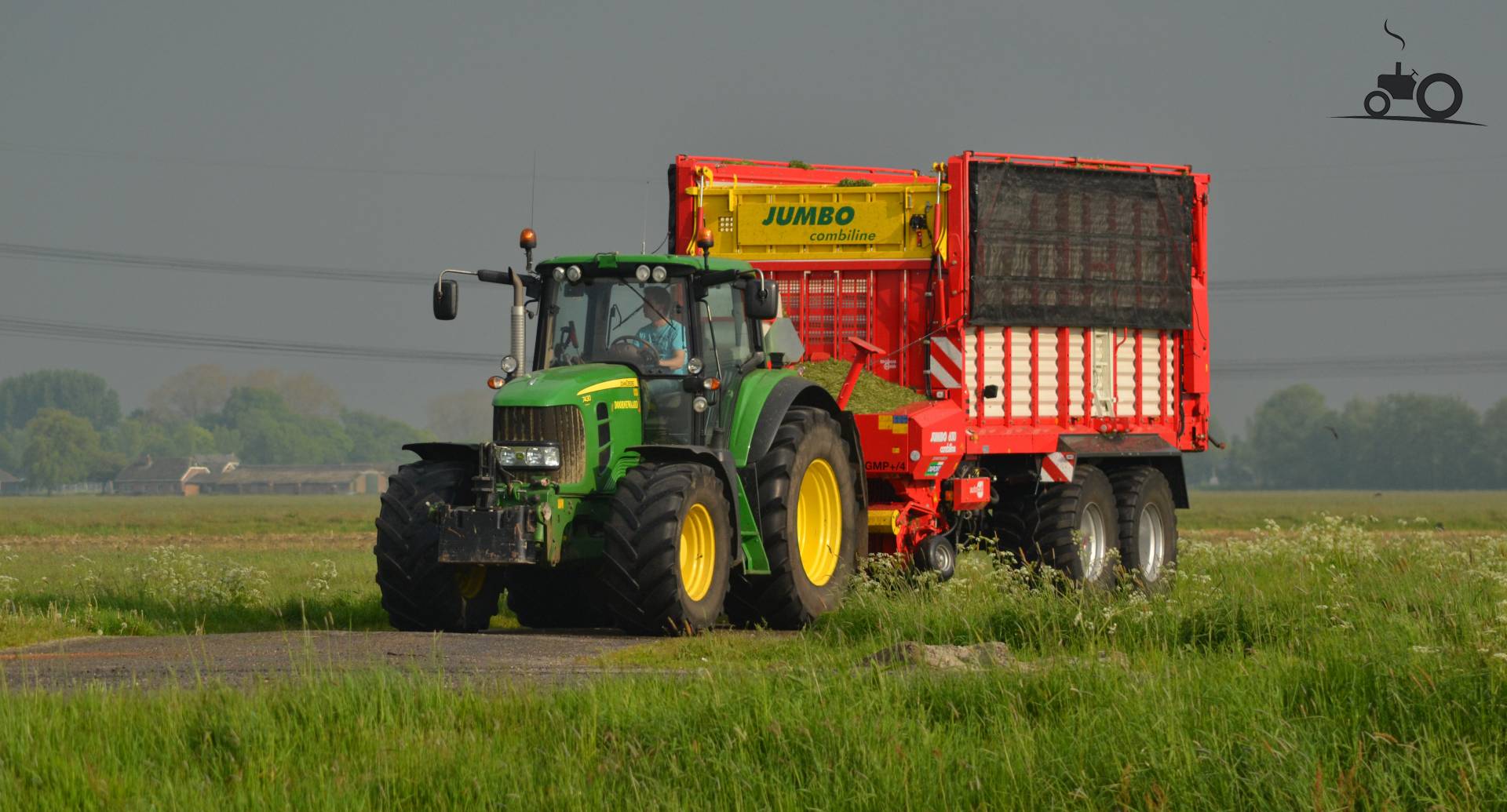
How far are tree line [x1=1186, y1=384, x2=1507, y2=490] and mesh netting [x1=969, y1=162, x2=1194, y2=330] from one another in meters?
159

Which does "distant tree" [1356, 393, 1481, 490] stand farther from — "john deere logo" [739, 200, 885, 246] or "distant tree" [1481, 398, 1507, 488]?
"john deere logo" [739, 200, 885, 246]

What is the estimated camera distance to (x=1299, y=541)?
2128cm

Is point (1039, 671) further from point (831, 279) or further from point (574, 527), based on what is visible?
point (831, 279)

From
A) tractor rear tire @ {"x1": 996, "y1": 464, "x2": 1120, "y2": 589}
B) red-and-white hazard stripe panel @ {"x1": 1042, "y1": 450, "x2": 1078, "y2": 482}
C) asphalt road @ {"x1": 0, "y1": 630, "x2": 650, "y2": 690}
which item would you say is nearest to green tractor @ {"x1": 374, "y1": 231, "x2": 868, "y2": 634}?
asphalt road @ {"x1": 0, "y1": 630, "x2": 650, "y2": 690}

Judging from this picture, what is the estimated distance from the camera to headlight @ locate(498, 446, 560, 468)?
1273cm

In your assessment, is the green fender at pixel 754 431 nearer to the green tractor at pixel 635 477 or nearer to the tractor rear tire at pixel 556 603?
the green tractor at pixel 635 477

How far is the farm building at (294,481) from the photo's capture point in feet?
575

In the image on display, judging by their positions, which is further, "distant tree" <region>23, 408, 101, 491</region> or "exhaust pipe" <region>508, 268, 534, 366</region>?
"distant tree" <region>23, 408, 101, 491</region>

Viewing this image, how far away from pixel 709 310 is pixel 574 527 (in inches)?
77.4

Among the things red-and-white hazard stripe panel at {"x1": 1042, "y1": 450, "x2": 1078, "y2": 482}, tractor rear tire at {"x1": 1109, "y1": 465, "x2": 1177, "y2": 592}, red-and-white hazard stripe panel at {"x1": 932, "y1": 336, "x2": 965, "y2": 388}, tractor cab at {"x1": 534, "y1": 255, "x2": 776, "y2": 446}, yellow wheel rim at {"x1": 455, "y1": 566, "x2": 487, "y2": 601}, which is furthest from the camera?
tractor rear tire at {"x1": 1109, "y1": 465, "x2": 1177, "y2": 592}

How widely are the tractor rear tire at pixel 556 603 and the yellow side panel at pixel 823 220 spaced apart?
3.87 metres

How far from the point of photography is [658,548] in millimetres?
12250

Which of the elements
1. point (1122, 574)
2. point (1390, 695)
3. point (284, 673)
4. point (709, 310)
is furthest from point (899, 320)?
point (1390, 695)

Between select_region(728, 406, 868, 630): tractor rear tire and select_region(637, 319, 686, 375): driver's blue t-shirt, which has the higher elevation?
select_region(637, 319, 686, 375): driver's blue t-shirt
